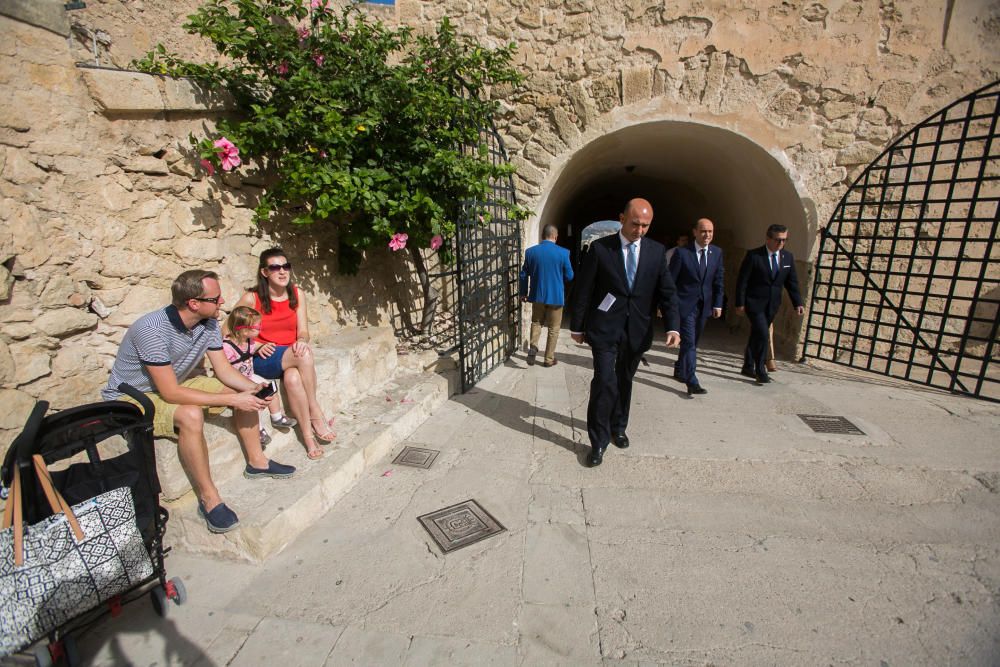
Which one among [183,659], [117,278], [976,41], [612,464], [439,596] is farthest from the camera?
[976,41]

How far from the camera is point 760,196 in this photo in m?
6.36

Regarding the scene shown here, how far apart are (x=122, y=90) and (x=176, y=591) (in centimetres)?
292

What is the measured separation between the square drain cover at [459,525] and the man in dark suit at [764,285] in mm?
3727

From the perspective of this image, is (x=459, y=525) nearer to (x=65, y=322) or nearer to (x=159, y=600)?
(x=159, y=600)

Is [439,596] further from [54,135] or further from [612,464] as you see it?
[54,135]

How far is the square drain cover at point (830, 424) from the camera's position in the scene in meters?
3.73

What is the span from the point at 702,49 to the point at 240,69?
4838mm

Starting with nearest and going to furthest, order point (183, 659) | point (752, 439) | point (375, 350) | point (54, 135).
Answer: point (183, 659) < point (54, 135) < point (752, 439) < point (375, 350)

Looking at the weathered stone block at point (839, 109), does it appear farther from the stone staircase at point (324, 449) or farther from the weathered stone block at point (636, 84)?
the stone staircase at point (324, 449)

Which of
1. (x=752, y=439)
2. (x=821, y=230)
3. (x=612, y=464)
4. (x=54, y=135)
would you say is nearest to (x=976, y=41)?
(x=821, y=230)

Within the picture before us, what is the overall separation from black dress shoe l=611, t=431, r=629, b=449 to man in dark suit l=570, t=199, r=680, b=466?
26cm

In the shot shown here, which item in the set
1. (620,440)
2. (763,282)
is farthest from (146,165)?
(763,282)

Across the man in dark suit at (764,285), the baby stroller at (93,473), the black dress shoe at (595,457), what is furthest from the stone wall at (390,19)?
the black dress shoe at (595,457)

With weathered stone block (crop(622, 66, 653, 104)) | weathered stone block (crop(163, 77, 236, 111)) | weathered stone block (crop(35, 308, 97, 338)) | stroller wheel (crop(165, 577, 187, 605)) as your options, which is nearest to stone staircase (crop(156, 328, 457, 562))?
stroller wheel (crop(165, 577, 187, 605))
